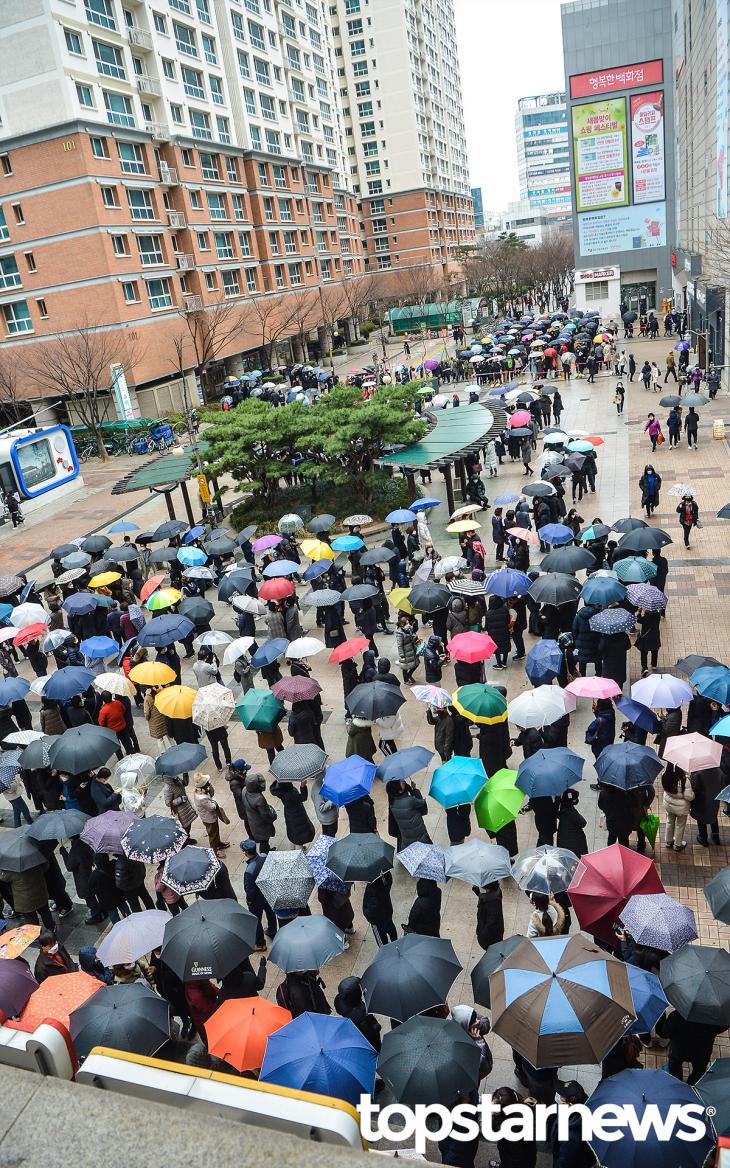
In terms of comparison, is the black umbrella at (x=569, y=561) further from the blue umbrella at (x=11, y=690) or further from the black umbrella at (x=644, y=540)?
the blue umbrella at (x=11, y=690)

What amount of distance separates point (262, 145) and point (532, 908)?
200ft

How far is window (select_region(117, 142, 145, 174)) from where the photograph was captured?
40.8m

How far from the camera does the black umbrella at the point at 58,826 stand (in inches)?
333

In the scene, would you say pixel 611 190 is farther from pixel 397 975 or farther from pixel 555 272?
pixel 397 975

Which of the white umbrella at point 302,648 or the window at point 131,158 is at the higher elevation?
the window at point 131,158

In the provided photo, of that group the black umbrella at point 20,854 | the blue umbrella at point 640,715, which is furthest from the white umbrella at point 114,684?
the blue umbrella at point 640,715

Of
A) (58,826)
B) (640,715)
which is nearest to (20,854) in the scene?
(58,826)

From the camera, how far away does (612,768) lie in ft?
26.2

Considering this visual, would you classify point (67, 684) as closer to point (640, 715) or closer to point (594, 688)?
point (594, 688)

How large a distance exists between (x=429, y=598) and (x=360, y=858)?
6.12m

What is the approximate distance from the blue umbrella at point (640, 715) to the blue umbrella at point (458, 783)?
1.96 metres

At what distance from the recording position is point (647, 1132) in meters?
4.19

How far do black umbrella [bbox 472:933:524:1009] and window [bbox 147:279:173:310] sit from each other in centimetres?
4247

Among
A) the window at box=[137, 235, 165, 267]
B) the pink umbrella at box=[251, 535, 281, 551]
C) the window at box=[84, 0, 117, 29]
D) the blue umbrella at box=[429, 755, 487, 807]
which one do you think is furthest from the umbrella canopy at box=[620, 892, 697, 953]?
the window at box=[84, 0, 117, 29]
